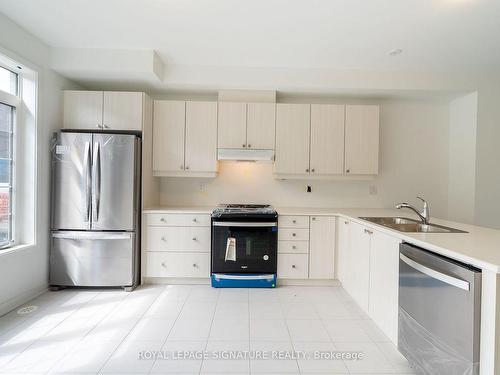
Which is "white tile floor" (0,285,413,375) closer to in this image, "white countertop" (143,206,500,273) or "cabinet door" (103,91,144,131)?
"white countertop" (143,206,500,273)

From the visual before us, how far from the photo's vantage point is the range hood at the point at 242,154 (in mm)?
3021

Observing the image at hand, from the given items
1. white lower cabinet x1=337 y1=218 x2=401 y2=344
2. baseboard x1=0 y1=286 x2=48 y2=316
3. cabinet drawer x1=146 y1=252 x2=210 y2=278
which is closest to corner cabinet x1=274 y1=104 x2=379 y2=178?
white lower cabinet x1=337 y1=218 x2=401 y2=344

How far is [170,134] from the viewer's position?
3.06 metres

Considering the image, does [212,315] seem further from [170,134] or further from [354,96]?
[354,96]

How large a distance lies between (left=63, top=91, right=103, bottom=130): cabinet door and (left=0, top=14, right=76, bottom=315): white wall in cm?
9

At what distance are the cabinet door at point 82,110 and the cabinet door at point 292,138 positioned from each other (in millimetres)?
2071

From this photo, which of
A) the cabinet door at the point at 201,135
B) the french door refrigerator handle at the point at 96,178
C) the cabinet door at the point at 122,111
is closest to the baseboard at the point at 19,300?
the french door refrigerator handle at the point at 96,178

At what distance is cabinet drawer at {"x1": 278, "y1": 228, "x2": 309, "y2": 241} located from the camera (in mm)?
2871

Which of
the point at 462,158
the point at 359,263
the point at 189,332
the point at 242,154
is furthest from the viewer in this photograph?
the point at 462,158

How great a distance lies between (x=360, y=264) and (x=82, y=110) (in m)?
→ 3.33

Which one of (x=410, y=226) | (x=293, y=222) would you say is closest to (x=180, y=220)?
(x=293, y=222)

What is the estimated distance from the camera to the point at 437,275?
4.30 feet

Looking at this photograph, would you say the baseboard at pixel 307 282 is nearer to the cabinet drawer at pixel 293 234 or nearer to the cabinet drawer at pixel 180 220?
the cabinet drawer at pixel 293 234

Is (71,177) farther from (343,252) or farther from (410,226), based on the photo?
(410,226)
